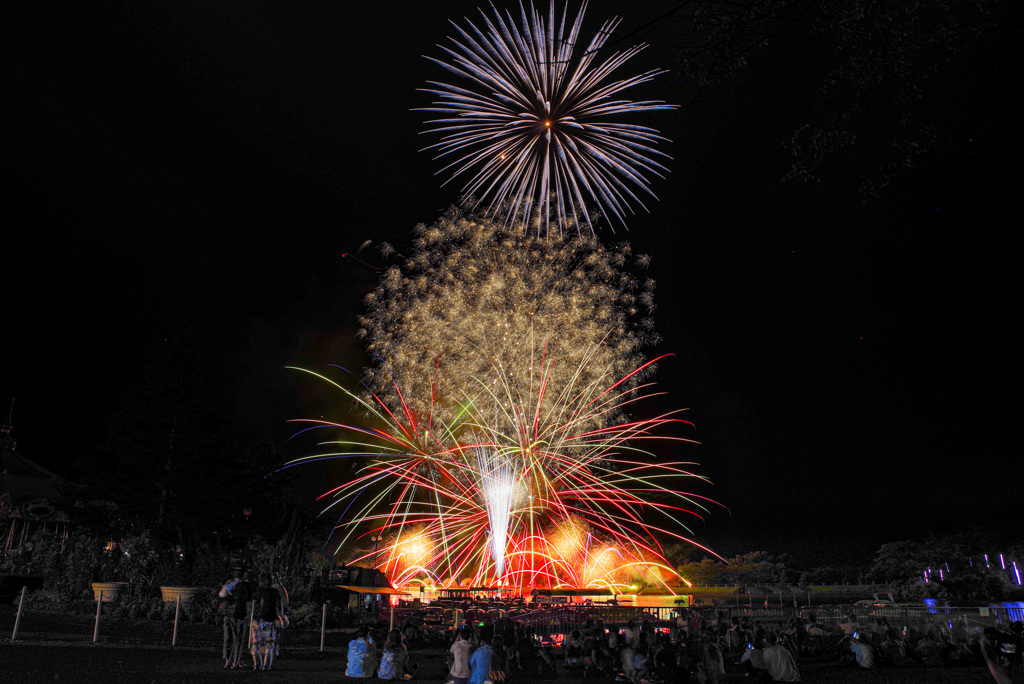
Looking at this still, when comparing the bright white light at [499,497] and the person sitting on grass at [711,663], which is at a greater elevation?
the bright white light at [499,497]

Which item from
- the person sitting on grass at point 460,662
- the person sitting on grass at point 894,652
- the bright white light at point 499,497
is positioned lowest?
the person sitting on grass at point 894,652

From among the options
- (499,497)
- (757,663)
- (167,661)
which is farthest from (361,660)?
(499,497)

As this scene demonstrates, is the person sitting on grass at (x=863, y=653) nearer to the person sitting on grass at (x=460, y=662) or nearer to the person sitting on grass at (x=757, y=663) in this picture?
the person sitting on grass at (x=757, y=663)

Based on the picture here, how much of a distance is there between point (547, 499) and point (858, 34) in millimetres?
18217

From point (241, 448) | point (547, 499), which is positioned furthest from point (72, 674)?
point (241, 448)

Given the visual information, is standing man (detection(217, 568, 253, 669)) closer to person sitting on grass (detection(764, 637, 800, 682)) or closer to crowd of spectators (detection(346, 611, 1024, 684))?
crowd of spectators (detection(346, 611, 1024, 684))

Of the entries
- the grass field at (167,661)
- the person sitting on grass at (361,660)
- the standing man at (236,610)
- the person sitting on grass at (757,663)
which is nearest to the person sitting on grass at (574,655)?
the grass field at (167,661)

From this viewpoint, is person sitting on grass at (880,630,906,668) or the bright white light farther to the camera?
the bright white light

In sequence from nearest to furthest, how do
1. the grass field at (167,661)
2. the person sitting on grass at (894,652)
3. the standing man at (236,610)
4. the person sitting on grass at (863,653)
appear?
the grass field at (167,661), the standing man at (236,610), the person sitting on grass at (863,653), the person sitting on grass at (894,652)

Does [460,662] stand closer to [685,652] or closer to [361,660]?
[361,660]

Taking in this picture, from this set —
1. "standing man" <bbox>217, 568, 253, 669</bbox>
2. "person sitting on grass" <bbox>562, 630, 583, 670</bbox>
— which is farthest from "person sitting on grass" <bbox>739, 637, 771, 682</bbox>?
A: "standing man" <bbox>217, 568, 253, 669</bbox>

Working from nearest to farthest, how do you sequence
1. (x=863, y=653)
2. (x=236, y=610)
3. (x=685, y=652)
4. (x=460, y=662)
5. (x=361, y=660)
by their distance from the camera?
(x=460, y=662) → (x=236, y=610) → (x=361, y=660) → (x=685, y=652) → (x=863, y=653)

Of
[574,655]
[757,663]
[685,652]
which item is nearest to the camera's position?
[757,663]

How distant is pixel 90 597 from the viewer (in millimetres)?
23297
